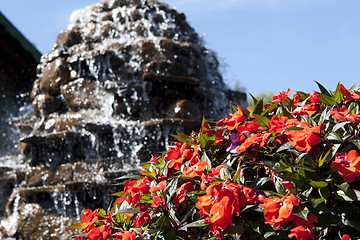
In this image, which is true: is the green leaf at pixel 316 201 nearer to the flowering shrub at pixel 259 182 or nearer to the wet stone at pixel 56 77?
the flowering shrub at pixel 259 182

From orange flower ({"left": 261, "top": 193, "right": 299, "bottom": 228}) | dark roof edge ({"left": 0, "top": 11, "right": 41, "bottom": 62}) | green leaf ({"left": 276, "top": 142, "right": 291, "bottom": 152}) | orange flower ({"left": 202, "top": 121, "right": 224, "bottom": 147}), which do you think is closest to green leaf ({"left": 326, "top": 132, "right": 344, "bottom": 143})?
green leaf ({"left": 276, "top": 142, "right": 291, "bottom": 152})

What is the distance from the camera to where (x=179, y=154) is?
2166 mm

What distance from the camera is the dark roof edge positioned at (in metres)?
11.6

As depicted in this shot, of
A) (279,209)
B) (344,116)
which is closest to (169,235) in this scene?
(279,209)

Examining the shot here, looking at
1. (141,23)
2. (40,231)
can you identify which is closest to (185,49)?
(141,23)

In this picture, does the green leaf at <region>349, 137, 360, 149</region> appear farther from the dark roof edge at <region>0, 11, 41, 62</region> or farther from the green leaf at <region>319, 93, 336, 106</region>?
the dark roof edge at <region>0, 11, 41, 62</region>

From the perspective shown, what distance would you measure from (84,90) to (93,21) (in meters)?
1.76

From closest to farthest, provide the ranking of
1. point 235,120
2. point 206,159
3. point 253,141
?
point 253,141 < point 206,159 < point 235,120

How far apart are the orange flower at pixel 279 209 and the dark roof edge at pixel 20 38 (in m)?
11.3

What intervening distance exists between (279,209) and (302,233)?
124 mm

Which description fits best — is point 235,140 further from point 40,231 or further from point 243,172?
point 40,231

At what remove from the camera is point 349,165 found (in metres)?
1.66

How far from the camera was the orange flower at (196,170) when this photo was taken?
6.37 ft

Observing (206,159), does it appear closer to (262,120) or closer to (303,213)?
(262,120)
